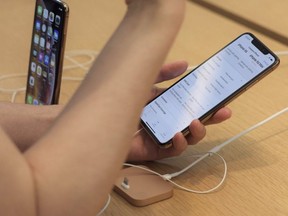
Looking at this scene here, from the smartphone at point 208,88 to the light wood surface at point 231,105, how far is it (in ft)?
0.19

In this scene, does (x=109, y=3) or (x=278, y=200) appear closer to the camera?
(x=278, y=200)

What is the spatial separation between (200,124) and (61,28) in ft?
0.85

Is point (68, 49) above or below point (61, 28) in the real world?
below

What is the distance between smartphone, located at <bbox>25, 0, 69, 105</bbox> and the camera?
0.83m

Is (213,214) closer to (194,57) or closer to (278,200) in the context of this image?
(278,200)

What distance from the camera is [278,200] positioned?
0.69m

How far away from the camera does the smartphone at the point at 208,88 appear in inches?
29.2

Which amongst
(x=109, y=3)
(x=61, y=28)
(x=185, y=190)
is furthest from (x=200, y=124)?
(x=109, y=3)

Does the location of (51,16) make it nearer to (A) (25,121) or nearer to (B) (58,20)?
(B) (58,20)

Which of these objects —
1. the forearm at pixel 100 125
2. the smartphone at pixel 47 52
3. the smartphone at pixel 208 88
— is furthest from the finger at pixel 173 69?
the forearm at pixel 100 125

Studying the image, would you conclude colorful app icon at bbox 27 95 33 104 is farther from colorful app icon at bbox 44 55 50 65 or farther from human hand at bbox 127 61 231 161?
human hand at bbox 127 61 231 161

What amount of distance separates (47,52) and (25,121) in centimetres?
14

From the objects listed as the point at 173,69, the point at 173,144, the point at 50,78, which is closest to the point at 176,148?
the point at 173,144

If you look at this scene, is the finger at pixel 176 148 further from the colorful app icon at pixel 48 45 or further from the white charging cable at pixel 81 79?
the colorful app icon at pixel 48 45
